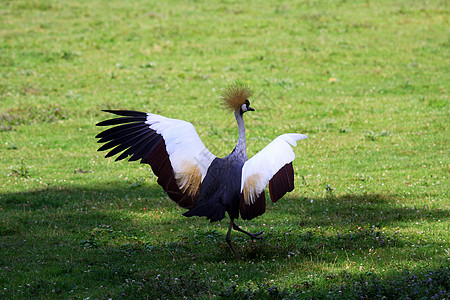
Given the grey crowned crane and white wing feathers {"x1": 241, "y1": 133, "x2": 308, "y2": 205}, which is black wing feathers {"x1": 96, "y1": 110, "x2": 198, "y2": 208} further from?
white wing feathers {"x1": 241, "y1": 133, "x2": 308, "y2": 205}

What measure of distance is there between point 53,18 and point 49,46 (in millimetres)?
6618

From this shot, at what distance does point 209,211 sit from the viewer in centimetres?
790

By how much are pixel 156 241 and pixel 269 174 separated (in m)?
2.98

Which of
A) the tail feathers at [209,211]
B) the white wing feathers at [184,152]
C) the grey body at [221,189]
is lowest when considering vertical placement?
the tail feathers at [209,211]

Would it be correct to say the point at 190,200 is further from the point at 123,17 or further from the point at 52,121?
the point at 123,17

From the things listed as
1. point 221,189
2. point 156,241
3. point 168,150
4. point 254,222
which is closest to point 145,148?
point 168,150

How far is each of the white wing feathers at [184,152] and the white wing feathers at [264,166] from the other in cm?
77

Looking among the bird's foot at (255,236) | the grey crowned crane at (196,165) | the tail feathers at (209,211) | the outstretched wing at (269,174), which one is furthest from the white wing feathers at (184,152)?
the bird's foot at (255,236)

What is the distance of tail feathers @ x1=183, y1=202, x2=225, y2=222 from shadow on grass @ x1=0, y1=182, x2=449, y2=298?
0.81 metres

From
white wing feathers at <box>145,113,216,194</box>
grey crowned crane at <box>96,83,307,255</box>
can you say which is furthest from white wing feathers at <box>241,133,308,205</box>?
white wing feathers at <box>145,113,216,194</box>

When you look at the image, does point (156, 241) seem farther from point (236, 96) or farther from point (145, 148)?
point (236, 96)

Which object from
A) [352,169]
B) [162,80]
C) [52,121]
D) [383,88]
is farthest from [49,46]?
[352,169]

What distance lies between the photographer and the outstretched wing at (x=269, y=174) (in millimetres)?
7516

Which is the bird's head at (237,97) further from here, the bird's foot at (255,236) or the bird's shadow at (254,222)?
the bird's shadow at (254,222)
